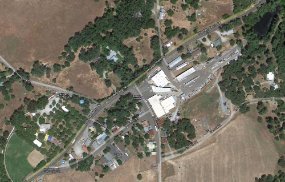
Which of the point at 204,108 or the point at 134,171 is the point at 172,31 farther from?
the point at 134,171

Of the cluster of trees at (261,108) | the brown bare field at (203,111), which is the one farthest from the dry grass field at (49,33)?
the cluster of trees at (261,108)

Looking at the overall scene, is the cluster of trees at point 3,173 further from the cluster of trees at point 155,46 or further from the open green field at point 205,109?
the open green field at point 205,109

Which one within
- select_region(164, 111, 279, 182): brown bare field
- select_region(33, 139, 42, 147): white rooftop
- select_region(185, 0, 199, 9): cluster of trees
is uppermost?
select_region(185, 0, 199, 9): cluster of trees

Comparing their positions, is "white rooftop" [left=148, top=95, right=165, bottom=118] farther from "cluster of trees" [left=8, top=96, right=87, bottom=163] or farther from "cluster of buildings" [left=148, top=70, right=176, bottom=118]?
"cluster of trees" [left=8, top=96, right=87, bottom=163]

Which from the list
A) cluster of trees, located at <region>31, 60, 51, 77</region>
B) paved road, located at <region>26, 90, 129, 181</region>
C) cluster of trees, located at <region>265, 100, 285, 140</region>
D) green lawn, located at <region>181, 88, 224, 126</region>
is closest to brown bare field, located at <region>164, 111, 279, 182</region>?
cluster of trees, located at <region>265, 100, 285, 140</region>

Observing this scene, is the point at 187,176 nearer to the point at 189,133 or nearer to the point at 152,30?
the point at 189,133

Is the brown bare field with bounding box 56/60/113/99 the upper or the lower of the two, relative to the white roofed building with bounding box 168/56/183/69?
upper
